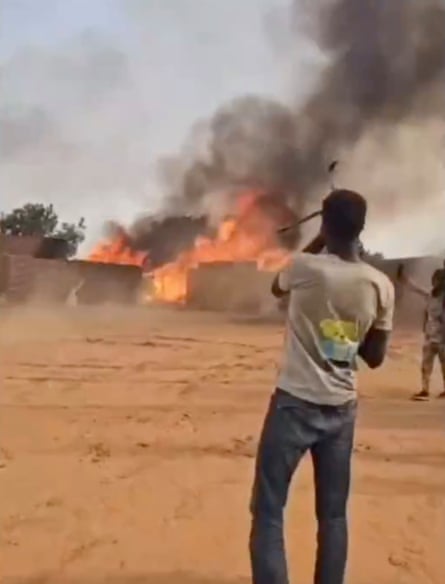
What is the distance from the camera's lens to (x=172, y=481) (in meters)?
5.38

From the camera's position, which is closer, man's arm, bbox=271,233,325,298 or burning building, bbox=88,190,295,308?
man's arm, bbox=271,233,325,298

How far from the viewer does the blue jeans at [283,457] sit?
315 centimetres

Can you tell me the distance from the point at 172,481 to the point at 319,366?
8.05ft

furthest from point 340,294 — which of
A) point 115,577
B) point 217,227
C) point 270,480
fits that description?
→ point 217,227

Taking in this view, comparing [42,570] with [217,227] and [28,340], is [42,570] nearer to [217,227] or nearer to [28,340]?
[28,340]

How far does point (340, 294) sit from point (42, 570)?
5.68 ft

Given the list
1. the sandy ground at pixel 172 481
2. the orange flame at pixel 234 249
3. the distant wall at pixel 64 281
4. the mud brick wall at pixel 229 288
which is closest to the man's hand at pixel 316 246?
the sandy ground at pixel 172 481

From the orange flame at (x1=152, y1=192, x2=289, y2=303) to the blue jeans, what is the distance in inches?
917

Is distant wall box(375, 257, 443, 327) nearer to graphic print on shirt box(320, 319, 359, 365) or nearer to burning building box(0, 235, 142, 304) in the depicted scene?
burning building box(0, 235, 142, 304)

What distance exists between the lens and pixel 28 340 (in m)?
15.6

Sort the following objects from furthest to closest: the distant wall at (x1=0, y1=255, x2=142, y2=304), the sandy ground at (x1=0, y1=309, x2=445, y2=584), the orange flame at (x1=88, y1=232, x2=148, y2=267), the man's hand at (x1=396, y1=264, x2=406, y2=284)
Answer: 1. the orange flame at (x1=88, y1=232, x2=148, y2=267)
2. the distant wall at (x1=0, y1=255, x2=142, y2=304)
3. the man's hand at (x1=396, y1=264, x2=406, y2=284)
4. the sandy ground at (x1=0, y1=309, x2=445, y2=584)

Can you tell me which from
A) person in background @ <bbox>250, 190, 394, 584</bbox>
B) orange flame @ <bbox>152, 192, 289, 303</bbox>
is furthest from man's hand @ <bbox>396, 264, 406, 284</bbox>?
A: orange flame @ <bbox>152, 192, 289, 303</bbox>

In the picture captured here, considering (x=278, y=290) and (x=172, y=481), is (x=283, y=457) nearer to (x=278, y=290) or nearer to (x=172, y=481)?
(x=278, y=290)

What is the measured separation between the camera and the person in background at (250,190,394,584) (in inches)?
124
